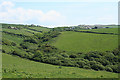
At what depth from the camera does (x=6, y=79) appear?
22.0 m

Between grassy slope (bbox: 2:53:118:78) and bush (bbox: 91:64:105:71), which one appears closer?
grassy slope (bbox: 2:53:118:78)

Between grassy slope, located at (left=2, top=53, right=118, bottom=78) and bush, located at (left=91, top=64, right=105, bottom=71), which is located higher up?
grassy slope, located at (left=2, top=53, right=118, bottom=78)

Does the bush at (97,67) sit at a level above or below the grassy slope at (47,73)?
below

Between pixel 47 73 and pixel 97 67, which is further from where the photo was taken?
pixel 97 67

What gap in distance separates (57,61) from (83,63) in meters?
7.99

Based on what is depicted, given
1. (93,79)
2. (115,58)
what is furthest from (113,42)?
(93,79)

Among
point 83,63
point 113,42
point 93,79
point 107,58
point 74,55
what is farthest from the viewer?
point 113,42

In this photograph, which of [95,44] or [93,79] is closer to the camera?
[93,79]

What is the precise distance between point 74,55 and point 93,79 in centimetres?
3246

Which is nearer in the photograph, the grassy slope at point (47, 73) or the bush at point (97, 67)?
the grassy slope at point (47, 73)

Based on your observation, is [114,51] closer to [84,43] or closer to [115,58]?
[115,58]

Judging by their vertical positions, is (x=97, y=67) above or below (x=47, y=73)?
below

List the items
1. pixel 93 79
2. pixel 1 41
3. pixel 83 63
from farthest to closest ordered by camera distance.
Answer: pixel 1 41 < pixel 83 63 < pixel 93 79

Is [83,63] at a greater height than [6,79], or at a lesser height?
lesser
